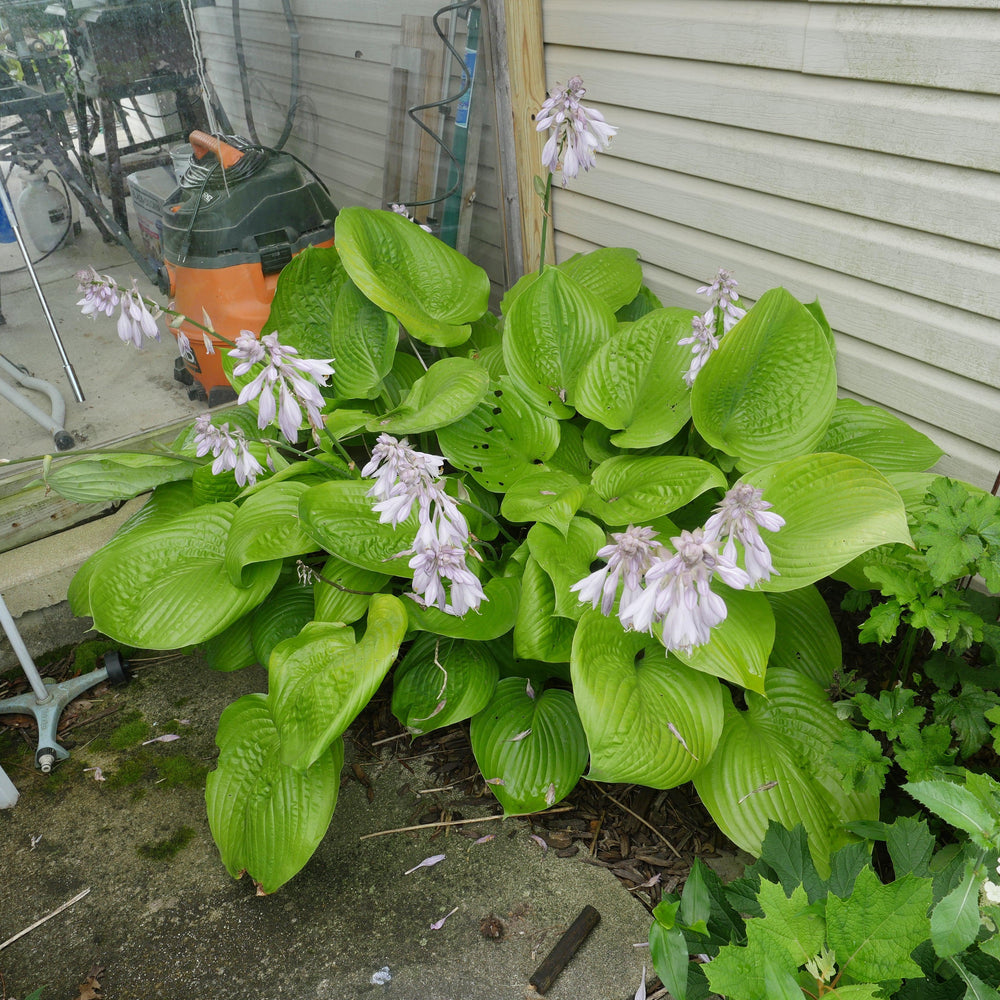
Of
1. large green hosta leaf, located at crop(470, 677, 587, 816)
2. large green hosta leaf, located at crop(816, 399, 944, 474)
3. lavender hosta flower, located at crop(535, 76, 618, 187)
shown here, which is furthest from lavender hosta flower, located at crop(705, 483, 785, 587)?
lavender hosta flower, located at crop(535, 76, 618, 187)

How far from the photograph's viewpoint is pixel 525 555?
184 centimetres

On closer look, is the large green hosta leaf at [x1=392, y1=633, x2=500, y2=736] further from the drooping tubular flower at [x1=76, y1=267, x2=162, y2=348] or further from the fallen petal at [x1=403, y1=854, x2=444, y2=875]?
the drooping tubular flower at [x1=76, y1=267, x2=162, y2=348]

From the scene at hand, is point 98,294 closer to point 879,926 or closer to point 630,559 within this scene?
point 630,559

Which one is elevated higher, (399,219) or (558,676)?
(399,219)

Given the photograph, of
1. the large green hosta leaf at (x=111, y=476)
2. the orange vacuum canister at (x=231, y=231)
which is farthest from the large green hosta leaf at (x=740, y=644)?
the orange vacuum canister at (x=231, y=231)

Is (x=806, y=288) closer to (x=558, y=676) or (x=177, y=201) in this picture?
(x=558, y=676)

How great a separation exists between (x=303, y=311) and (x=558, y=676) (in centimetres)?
121

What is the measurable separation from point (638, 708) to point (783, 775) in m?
0.32

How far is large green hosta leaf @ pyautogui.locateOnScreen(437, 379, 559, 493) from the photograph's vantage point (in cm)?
199

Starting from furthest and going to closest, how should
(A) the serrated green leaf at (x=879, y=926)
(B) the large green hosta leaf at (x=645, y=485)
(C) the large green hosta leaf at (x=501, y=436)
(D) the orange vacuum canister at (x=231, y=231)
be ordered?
(D) the orange vacuum canister at (x=231, y=231)
(C) the large green hosta leaf at (x=501, y=436)
(B) the large green hosta leaf at (x=645, y=485)
(A) the serrated green leaf at (x=879, y=926)

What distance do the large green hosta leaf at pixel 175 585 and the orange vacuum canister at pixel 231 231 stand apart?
72 centimetres

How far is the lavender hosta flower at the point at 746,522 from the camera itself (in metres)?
1.17

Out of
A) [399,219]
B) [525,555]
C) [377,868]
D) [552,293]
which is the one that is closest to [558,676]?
[525,555]

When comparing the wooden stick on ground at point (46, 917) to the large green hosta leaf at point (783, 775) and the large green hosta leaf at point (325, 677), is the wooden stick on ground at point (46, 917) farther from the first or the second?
the large green hosta leaf at point (783, 775)
